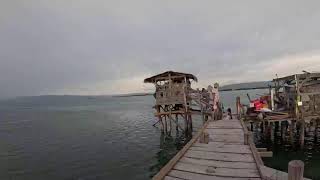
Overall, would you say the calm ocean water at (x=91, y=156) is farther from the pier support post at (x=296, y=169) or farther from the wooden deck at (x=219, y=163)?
the pier support post at (x=296, y=169)

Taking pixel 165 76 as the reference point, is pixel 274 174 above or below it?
below

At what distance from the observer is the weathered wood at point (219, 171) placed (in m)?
9.56

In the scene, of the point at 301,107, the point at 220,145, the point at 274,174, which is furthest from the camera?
the point at 301,107

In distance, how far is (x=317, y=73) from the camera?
24.4 m

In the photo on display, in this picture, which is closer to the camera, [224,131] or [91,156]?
[224,131]

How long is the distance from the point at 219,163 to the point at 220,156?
956 mm

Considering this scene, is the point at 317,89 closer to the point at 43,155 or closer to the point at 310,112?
the point at 310,112

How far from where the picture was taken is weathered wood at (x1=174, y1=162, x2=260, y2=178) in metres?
9.56

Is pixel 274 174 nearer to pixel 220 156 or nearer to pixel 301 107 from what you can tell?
pixel 220 156

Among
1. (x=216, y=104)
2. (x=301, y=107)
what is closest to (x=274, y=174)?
(x=216, y=104)

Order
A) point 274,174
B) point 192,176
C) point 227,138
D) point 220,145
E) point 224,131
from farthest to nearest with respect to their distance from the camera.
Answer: point 224,131 → point 227,138 → point 220,145 → point 192,176 → point 274,174

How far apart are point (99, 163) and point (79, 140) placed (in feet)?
44.1

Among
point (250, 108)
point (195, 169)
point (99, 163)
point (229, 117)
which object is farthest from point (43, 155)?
point (195, 169)

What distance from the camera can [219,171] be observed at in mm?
9945
